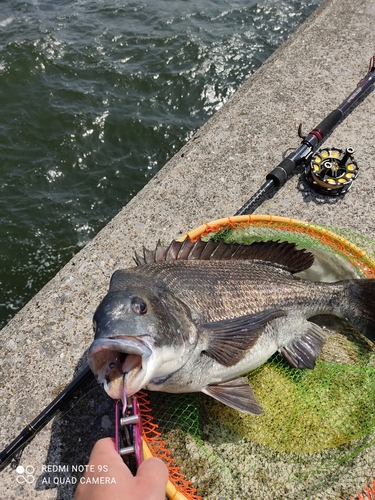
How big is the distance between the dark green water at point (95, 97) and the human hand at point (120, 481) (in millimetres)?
3127

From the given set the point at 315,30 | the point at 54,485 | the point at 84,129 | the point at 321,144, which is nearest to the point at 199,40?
the point at 315,30

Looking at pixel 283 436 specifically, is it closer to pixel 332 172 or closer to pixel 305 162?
pixel 332 172

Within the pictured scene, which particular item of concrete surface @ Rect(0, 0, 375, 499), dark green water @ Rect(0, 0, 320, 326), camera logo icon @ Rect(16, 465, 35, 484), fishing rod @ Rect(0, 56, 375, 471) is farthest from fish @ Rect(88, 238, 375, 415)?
dark green water @ Rect(0, 0, 320, 326)

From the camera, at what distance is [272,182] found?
4.04m

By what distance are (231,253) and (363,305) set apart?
99 cm

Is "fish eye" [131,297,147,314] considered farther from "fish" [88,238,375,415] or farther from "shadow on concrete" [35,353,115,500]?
"shadow on concrete" [35,353,115,500]

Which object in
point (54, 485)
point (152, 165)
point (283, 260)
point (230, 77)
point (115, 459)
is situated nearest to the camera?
point (115, 459)

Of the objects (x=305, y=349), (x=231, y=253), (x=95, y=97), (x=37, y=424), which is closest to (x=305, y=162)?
(x=231, y=253)

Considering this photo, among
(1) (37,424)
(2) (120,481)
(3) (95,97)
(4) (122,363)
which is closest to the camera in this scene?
(2) (120,481)

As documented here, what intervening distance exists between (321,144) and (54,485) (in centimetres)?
417

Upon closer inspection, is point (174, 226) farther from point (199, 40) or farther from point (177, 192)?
point (199, 40)

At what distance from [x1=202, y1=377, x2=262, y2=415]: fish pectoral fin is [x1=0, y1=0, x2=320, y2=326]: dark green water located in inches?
115

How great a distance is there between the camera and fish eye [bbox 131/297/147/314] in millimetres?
2150

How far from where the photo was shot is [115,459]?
1.93 m
